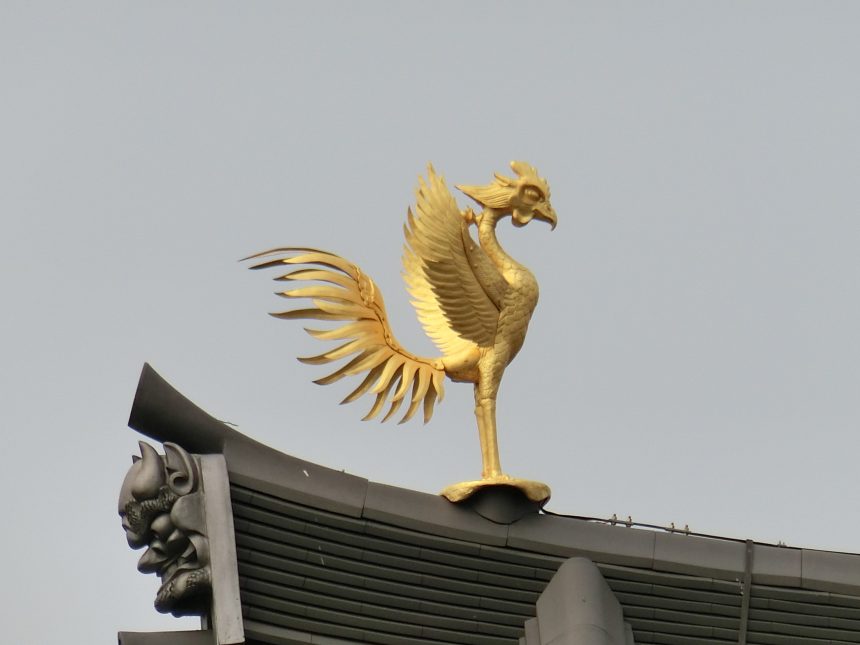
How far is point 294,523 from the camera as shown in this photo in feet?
53.3

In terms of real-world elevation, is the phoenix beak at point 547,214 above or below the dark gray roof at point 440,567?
above

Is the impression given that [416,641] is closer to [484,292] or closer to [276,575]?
[276,575]

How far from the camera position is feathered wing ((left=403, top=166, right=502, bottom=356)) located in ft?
56.9

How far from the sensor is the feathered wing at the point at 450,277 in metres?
17.3

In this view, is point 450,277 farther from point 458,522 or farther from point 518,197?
point 458,522

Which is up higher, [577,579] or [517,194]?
[517,194]

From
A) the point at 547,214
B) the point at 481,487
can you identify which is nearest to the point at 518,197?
the point at 547,214

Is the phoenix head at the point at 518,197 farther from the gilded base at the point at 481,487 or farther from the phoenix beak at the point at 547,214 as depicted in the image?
the gilded base at the point at 481,487

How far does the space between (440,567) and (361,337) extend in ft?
6.23

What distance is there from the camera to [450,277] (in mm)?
17359

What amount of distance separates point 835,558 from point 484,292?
3.35 meters

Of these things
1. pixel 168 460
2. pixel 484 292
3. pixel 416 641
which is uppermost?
pixel 484 292

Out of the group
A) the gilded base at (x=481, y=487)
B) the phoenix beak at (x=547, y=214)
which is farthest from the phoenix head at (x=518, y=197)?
the gilded base at (x=481, y=487)

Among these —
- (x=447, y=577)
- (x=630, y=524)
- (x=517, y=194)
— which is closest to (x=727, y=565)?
(x=630, y=524)
